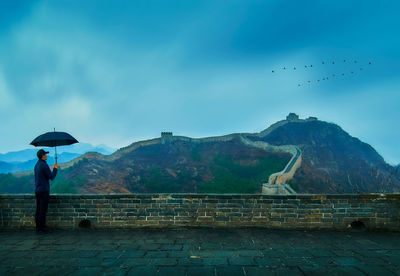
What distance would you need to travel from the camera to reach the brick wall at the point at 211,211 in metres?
4.44

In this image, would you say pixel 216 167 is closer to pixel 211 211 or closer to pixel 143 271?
pixel 211 211

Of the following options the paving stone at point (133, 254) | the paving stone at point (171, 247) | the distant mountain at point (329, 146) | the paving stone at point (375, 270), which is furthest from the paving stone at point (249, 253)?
the distant mountain at point (329, 146)

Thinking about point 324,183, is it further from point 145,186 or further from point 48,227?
point 48,227

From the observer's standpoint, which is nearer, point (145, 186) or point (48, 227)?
point (48, 227)

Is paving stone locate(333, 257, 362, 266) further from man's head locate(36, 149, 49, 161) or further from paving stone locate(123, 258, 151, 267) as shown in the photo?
man's head locate(36, 149, 49, 161)

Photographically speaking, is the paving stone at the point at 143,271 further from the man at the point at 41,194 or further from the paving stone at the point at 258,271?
the man at the point at 41,194

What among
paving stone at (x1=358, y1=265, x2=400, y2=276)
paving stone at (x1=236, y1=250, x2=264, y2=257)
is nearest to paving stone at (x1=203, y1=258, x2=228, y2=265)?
paving stone at (x1=236, y1=250, x2=264, y2=257)

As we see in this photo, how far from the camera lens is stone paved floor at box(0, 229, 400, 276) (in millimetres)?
2826

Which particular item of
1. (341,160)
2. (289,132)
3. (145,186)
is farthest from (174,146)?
(341,160)

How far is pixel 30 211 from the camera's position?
183 inches

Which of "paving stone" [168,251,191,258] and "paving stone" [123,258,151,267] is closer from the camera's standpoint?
"paving stone" [123,258,151,267]

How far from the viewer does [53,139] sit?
5.11 metres

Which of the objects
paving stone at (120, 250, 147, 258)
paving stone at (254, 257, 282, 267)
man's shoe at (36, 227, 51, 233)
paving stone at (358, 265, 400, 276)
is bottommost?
paving stone at (358, 265, 400, 276)

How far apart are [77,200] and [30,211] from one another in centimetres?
98
